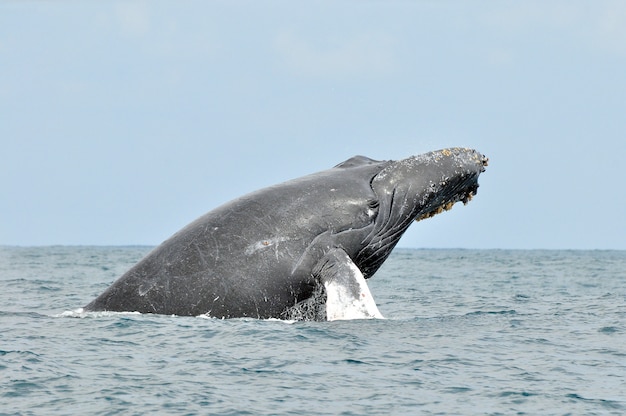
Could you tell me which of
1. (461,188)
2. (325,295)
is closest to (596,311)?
(461,188)

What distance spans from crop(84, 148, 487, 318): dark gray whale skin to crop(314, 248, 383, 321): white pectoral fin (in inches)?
4.7

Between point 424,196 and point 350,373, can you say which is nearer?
point 350,373

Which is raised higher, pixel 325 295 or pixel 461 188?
pixel 461 188

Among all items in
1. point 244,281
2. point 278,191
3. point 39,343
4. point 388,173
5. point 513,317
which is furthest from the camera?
point 513,317

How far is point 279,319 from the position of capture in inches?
502

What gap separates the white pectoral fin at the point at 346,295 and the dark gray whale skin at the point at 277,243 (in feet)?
0.39

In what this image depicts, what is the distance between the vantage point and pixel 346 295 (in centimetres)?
1222

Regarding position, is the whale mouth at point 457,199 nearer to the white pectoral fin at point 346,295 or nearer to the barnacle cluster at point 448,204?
the barnacle cluster at point 448,204

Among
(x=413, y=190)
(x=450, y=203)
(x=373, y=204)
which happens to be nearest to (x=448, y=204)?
(x=450, y=203)

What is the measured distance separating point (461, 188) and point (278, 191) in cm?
306

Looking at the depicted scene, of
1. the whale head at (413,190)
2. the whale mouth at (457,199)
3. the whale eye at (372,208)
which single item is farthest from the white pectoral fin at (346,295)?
the whale mouth at (457,199)

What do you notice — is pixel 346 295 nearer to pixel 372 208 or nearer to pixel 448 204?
pixel 372 208

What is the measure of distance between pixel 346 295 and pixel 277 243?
48.5 inches

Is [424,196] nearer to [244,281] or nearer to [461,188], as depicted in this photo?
[461,188]
